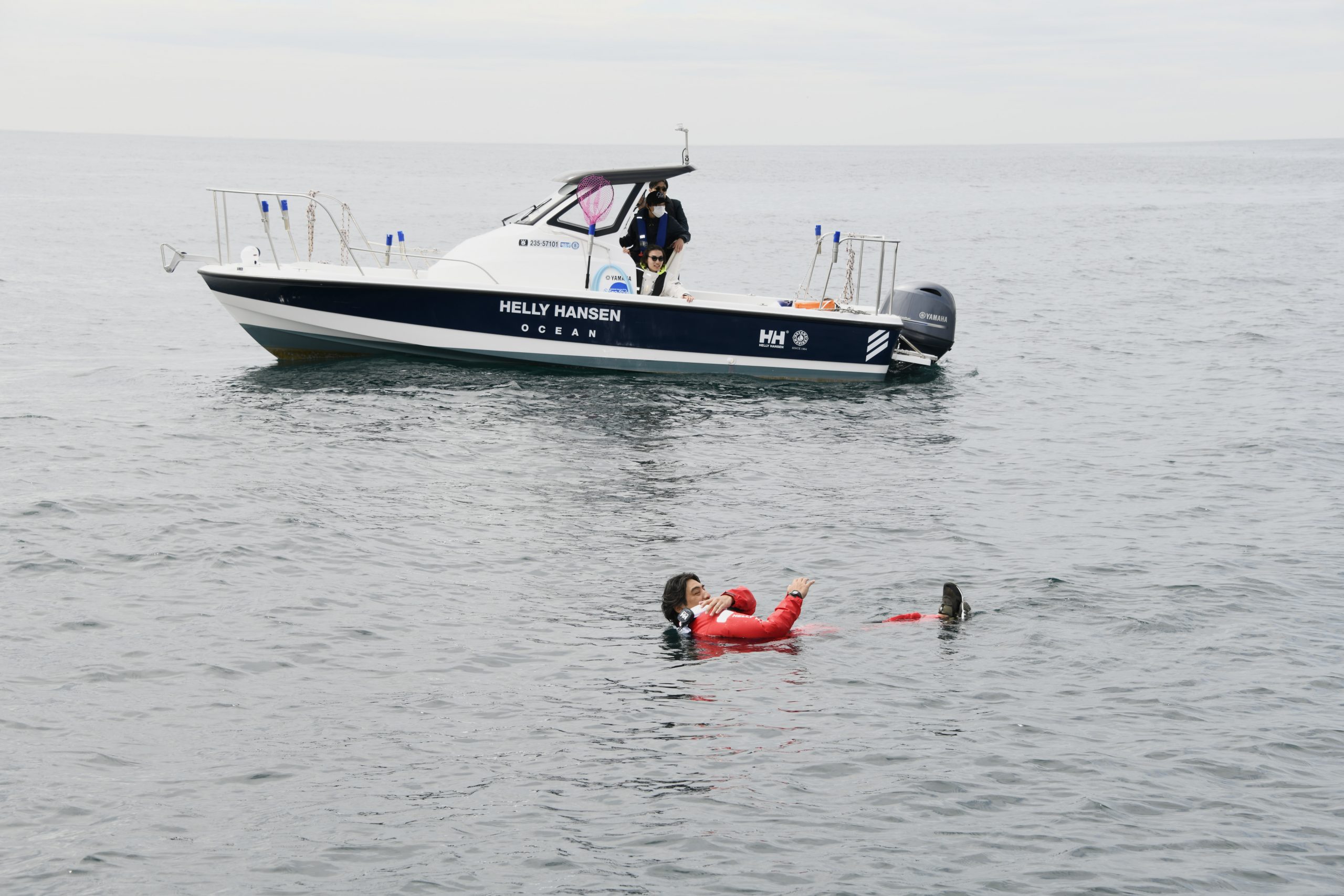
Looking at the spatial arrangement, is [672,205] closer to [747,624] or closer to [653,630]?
[653,630]

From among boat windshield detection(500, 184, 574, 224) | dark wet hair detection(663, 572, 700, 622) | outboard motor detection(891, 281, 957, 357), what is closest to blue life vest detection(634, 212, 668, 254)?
boat windshield detection(500, 184, 574, 224)

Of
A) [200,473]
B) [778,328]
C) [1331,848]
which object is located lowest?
[1331,848]

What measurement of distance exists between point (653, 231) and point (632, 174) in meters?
0.92

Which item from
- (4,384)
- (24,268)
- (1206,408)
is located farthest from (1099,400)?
(24,268)

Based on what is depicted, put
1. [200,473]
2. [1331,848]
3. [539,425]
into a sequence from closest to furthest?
1. [1331,848]
2. [200,473]
3. [539,425]

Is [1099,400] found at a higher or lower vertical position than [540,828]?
higher

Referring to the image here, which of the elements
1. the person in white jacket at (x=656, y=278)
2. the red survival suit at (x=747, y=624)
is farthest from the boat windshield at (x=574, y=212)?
the red survival suit at (x=747, y=624)

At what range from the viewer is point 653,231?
1752 centimetres

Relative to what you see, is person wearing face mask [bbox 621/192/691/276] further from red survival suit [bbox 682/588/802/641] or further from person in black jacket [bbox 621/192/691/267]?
red survival suit [bbox 682/588/802/641]

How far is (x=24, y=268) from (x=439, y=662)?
28593 millimetres

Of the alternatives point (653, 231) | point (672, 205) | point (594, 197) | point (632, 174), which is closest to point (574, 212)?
point (594, 197)

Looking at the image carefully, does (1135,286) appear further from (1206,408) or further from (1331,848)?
(1331,848)

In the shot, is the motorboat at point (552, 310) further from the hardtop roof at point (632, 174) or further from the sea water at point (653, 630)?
the sea water at point (653, 630)

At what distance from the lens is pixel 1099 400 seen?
18.0 metres
